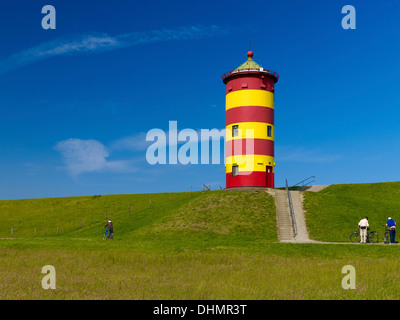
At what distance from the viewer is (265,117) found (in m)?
45.7

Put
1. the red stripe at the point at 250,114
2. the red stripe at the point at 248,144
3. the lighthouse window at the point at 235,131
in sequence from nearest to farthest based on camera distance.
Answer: the red stripe at the point at 248,144 < the red stripe at the point at 250,114 < the lighthouse window at the point at 235,131

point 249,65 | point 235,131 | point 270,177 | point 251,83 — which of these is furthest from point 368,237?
point 249,65

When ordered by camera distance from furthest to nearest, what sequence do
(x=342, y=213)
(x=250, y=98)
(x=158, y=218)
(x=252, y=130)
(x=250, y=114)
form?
(x=250, y=98) → (x=250, y=114) → (x=252, y=130) → (x=158, y=218) → (x=342, y=213)

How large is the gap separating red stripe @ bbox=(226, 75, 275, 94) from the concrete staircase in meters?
12.1

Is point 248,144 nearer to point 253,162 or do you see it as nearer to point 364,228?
point 253,162

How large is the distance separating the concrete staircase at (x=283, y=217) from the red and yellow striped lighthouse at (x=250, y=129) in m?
3.55

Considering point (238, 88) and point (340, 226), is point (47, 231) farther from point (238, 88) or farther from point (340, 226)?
point (340, 226)

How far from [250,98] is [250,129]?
3.58 meters

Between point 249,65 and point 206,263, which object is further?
point 249,65

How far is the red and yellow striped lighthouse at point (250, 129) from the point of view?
147ft

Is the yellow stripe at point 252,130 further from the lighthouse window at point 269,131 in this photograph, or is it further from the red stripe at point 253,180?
the red stripe at point 253,180

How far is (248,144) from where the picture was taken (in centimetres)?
4494

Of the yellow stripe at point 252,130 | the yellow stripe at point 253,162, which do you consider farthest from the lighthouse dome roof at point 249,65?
the yellow stripe at point 253,162
